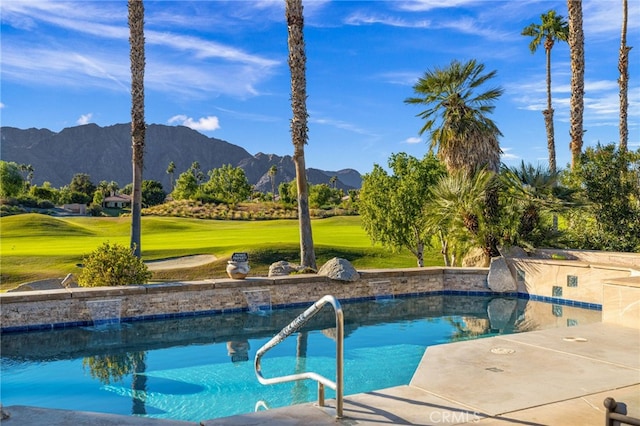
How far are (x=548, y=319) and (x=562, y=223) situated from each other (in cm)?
1741

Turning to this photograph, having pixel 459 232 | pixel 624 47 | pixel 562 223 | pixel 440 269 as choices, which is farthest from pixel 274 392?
pixel 624 47

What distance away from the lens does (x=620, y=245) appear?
1742cm

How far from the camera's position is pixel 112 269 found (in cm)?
1410

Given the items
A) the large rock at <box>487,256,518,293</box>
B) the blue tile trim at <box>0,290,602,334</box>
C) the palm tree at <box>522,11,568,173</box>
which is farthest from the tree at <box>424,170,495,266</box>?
the palm tree at <box>522,11,568,173</box>

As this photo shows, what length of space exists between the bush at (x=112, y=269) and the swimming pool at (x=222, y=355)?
188 centimetres

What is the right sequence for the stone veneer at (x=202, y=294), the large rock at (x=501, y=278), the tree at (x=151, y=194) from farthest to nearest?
the tree at (x=151, y=194), the large rock at (x=501, y=278), the stone veneer at (x=202, y=294)

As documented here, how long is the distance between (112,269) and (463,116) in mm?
12544

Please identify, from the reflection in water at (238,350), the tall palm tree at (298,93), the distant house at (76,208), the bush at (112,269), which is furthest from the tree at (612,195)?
the distant house at (76,208)

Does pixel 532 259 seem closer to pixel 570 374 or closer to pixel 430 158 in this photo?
pixel 430 158

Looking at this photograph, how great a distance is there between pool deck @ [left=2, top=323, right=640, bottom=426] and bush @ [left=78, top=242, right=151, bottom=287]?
29.9ft

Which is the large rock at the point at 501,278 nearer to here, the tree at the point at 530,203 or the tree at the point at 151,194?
the tree at the point at 530,203

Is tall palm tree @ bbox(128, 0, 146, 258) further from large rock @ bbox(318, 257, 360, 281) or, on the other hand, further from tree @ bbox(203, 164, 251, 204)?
tree @ bbox(203, 164, 251, 204)

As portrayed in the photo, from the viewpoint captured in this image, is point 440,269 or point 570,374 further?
point 440,269

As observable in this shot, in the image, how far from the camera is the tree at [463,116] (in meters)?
19.0
